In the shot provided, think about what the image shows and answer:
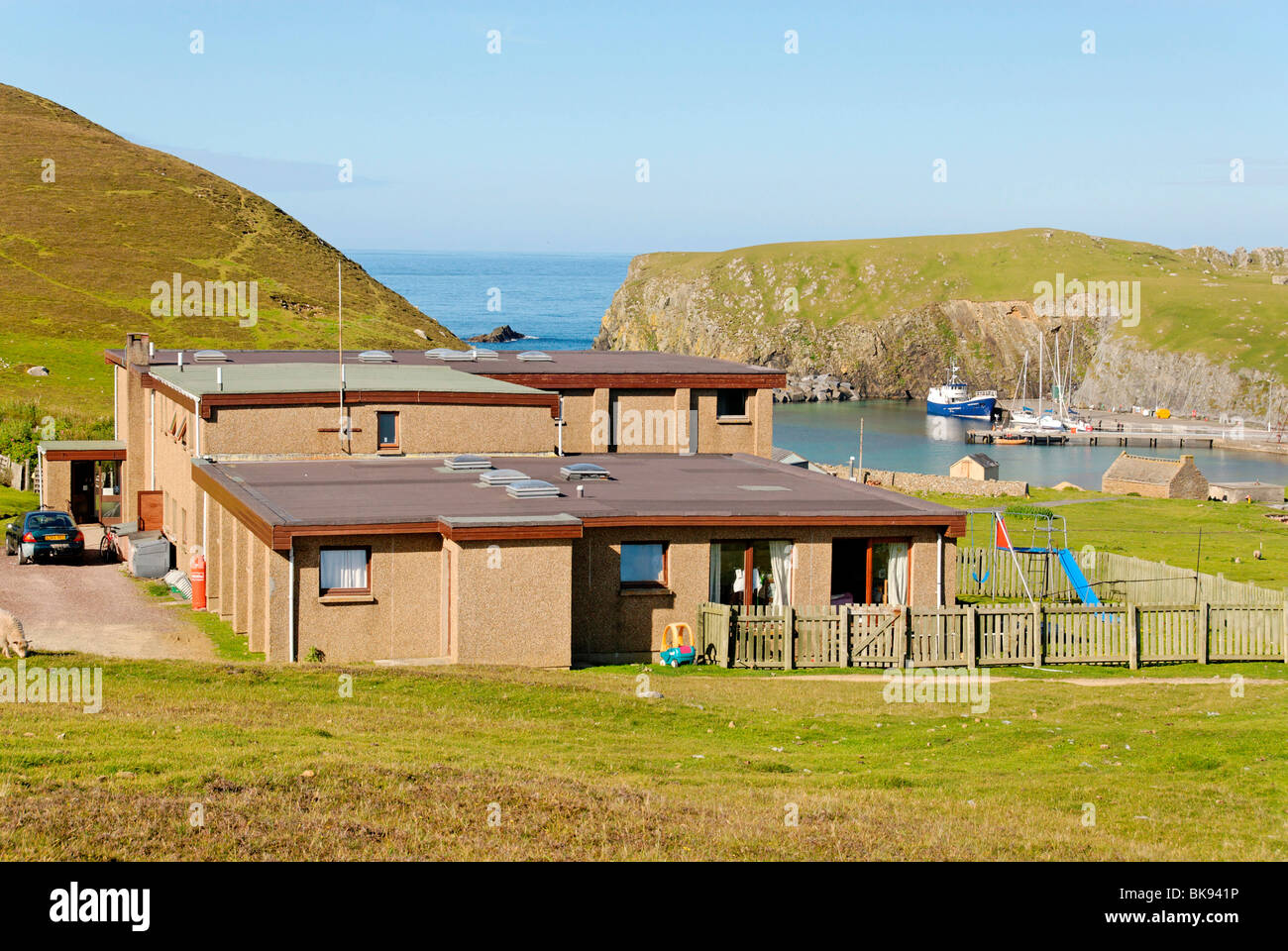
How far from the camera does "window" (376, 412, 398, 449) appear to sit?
120 ft

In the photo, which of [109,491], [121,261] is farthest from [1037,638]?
[121,261]

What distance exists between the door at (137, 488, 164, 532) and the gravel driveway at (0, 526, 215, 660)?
2.04m

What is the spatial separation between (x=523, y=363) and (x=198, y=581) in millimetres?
17751

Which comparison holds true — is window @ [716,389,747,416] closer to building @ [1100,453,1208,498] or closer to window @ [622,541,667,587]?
window @ [622,541,667,587]

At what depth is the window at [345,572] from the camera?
2555 cm

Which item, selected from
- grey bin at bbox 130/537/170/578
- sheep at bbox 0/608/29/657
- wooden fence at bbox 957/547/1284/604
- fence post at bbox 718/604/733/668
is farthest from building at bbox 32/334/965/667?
wooden fence at bbox 957/547/1284/604

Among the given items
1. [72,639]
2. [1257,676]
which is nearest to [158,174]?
[72,639]

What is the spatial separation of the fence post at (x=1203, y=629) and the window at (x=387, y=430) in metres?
20.5

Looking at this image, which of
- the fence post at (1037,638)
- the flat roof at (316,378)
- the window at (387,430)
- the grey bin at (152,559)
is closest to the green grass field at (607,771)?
the fence post at (1037,638)

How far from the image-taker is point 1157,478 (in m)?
76.0

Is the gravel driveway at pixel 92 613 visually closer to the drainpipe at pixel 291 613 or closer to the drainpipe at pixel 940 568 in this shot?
the drainpipe at pixel 291 613

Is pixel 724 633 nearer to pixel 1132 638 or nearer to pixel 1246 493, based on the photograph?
pixel 1132 638
